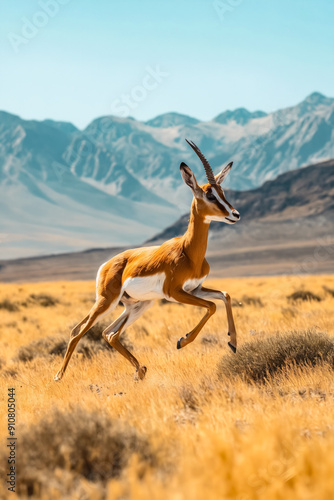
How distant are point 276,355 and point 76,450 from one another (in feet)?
13.1

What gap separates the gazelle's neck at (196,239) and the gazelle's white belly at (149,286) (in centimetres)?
28

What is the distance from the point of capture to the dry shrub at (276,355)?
713 centimetres

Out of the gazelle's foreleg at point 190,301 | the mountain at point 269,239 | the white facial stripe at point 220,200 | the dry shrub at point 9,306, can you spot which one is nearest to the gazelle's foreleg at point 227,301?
the gazelle's foreleg at point 190,301

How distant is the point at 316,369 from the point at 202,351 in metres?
3.28

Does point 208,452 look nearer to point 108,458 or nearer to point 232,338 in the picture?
point 108,458

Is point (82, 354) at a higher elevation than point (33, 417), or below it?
below

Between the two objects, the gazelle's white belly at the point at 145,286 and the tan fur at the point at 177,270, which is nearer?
the tan fur at the point at 177,270

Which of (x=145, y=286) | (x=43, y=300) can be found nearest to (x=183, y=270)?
(x=145, y=286)

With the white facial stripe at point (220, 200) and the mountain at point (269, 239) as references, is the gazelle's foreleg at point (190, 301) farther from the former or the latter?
the mountain at point (269, 239)

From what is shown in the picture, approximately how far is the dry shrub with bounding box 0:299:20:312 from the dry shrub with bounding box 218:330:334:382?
1826cm

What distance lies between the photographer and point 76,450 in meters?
3.94

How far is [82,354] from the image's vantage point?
10.9m

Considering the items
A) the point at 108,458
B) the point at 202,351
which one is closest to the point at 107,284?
the point at 202,351

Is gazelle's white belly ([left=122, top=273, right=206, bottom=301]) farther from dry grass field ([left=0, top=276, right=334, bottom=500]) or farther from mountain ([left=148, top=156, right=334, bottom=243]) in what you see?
mountain ([left=148, top=156, right=334, bottom=243])
